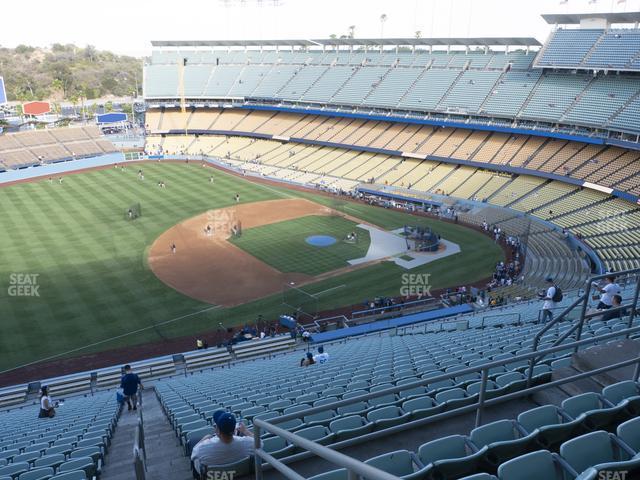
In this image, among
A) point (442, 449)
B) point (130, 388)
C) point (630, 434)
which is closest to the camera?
point (630, 434)

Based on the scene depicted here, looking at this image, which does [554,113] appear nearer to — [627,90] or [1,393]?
[627,90]

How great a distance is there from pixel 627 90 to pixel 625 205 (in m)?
14.1

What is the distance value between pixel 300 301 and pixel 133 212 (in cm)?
2228

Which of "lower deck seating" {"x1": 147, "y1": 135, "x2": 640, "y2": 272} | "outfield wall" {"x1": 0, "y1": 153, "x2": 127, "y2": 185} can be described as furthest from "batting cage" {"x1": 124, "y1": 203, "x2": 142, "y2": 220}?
"outfield wall" {"x1": 0, "y1": 153, "x2": 127, "y2": 185}

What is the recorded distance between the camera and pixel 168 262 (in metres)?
35.8

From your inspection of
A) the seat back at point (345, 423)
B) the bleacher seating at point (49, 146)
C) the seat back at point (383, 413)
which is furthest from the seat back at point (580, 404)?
the bleacher seating at point (49, 146)

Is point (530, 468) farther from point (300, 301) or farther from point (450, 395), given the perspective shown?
point (300, 301)

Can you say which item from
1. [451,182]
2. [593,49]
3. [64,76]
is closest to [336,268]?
[451,182]

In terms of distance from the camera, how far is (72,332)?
26656 millimetres

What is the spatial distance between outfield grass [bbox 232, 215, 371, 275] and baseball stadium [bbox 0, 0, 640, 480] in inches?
11.1

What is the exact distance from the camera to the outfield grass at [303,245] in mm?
35781

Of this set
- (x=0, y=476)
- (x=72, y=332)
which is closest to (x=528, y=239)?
(x=72, y=332)

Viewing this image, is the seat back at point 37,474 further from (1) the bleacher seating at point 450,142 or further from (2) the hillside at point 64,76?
(2) the hillside at point 64,76

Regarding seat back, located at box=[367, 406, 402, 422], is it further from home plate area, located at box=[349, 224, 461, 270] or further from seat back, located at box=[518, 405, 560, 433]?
home plate area, located at box=[349, 224, 461, 270]
